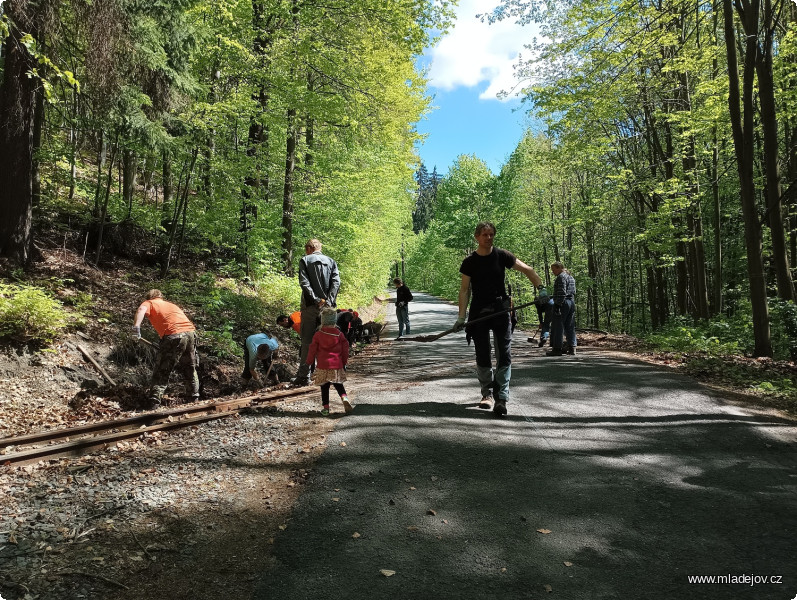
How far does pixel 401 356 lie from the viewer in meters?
12.4

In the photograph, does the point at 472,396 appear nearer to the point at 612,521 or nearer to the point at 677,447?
the point at 677,447

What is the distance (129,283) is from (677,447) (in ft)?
38.3

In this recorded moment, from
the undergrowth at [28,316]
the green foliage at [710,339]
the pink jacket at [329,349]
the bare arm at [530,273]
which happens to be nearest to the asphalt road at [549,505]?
the pink jacket at [329,349]

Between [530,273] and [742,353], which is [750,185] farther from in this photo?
[530,273]

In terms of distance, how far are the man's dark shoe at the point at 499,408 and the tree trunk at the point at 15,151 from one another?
9.26 metres

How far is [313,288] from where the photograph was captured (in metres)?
7.82

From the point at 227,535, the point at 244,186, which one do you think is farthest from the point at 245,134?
the point at 227,535

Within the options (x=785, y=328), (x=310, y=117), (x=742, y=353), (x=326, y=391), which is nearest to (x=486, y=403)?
(x=326, y=391)

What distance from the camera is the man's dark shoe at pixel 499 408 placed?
5688mm

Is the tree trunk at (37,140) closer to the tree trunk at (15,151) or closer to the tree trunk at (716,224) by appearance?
the tree trunk at (15,151)

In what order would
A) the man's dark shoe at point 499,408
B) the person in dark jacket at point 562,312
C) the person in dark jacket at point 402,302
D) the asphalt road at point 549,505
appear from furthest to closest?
the person in dark jacket at point 402,302 < the person in dark jacket at point 562,312 < the man's dark shoe at point 499,408 < the asphalt road at point 549,505

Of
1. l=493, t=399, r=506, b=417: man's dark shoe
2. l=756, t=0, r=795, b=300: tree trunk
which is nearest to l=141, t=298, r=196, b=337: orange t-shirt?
l=493, t=399, r=506, b=417: man's dark shoe

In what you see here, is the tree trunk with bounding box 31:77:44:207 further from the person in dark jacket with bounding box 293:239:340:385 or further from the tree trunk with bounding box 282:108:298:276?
the person in dark jacket with bounding box 293:239:340:385

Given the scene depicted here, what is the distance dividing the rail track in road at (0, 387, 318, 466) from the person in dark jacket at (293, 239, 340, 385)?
51.8 inches
